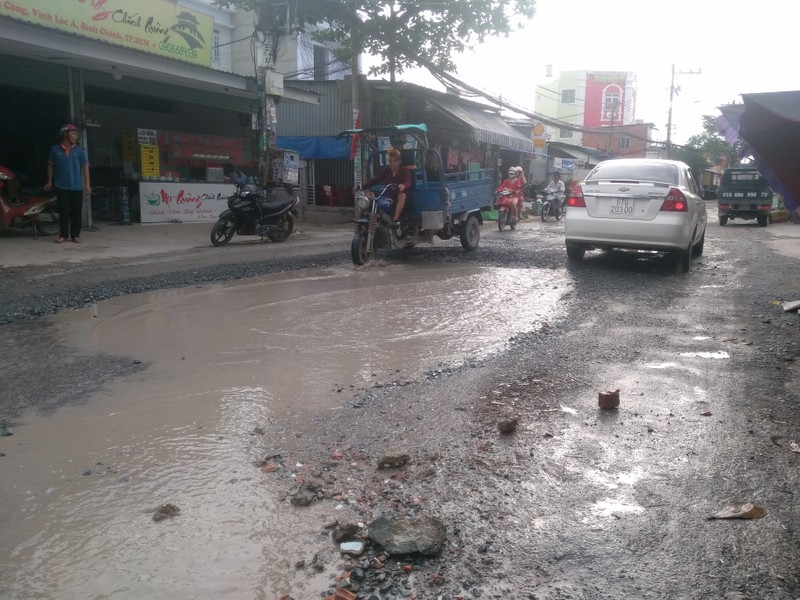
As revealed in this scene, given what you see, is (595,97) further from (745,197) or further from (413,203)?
(413,203)

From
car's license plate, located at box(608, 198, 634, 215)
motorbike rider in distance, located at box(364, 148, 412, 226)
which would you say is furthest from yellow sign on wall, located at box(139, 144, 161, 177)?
car's license plate, located at box(608, 198, 634, 215)

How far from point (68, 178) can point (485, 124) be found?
15.9 metres

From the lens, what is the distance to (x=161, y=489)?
3.04m

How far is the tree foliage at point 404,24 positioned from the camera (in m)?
18.6

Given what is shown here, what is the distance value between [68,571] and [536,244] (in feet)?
37.5

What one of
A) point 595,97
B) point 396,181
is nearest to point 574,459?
point 396,181

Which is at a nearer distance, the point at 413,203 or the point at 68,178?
the point at 413,203

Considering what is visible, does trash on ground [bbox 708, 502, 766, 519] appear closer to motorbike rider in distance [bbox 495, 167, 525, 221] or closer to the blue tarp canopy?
motorbike rider in distance [bbox 495, 167, 525, 221]

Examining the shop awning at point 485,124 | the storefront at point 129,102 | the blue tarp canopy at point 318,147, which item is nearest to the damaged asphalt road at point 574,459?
the storefront at point 129,102

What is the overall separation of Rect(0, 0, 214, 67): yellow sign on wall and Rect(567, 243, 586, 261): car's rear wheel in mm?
8858

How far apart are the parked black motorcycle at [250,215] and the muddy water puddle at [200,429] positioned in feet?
15.0

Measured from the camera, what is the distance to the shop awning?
71.5ft

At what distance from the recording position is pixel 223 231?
39.7 ft

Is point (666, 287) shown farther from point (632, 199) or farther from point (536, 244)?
point (536, 244)
